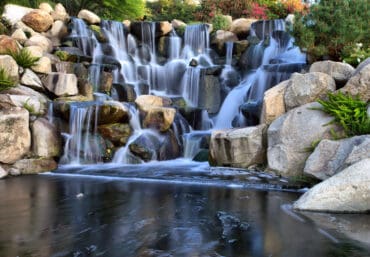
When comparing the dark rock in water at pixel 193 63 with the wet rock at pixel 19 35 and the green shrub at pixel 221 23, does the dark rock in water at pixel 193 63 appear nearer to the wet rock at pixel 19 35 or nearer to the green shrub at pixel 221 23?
the green shrub at pixel 221 23

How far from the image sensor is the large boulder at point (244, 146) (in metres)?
9.38

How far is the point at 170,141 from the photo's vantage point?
1221 centimetres

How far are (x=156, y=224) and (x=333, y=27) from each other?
346 inches

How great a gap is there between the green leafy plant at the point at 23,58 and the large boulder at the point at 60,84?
0.69 metres

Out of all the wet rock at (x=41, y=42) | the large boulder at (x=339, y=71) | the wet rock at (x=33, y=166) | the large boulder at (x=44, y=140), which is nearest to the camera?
the large boulder at (x=339, y=71)

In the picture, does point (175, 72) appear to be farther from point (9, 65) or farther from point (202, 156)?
point (9, 65)

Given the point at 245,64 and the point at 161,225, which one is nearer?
the point at 161,225

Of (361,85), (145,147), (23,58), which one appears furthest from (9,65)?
(361,85)

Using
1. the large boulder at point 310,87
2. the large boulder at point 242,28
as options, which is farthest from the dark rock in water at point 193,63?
the large boulder at point 310,87

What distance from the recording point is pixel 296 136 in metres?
8.62

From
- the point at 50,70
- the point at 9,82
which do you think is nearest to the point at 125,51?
the point at 50,70

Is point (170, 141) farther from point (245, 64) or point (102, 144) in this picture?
point (245, 64)

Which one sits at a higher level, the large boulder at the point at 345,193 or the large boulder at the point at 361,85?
the large boulder at the point at 361,85

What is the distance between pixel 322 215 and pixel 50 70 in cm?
1106
